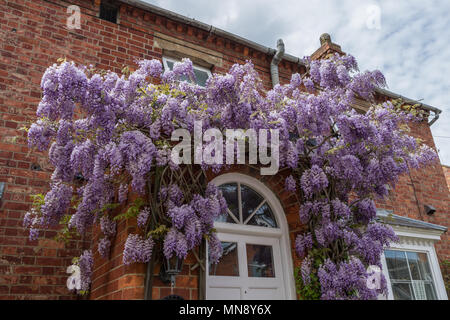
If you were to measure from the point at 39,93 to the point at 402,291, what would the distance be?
7.25m

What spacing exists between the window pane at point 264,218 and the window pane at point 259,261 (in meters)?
0.30

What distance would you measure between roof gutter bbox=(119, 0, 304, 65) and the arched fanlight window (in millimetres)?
3720

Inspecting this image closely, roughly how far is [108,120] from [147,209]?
106 centimetres

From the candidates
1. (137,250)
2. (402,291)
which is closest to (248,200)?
(137,250)

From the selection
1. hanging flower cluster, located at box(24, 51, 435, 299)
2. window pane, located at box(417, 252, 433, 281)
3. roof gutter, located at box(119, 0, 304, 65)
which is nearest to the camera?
hanging flower cluster, located at box(24, 51, 435, 299)

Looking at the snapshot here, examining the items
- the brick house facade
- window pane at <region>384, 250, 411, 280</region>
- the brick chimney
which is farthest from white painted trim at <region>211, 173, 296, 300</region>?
the brick chimney

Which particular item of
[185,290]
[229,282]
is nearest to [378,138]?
[229,282]

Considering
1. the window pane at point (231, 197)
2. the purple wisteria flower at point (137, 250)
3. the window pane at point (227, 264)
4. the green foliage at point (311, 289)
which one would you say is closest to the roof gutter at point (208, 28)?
the window pane at point (231, 197)

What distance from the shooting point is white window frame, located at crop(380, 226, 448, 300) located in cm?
691

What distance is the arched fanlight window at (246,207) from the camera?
4.70m

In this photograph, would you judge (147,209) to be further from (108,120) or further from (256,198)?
(256,198)

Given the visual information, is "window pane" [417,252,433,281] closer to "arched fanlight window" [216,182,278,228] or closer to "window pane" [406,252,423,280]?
"window pane" [406,252,423,280]

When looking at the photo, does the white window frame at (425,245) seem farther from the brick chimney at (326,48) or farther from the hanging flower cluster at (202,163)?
the brick chimney at (326,48)

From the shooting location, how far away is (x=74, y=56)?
552 centimetres
